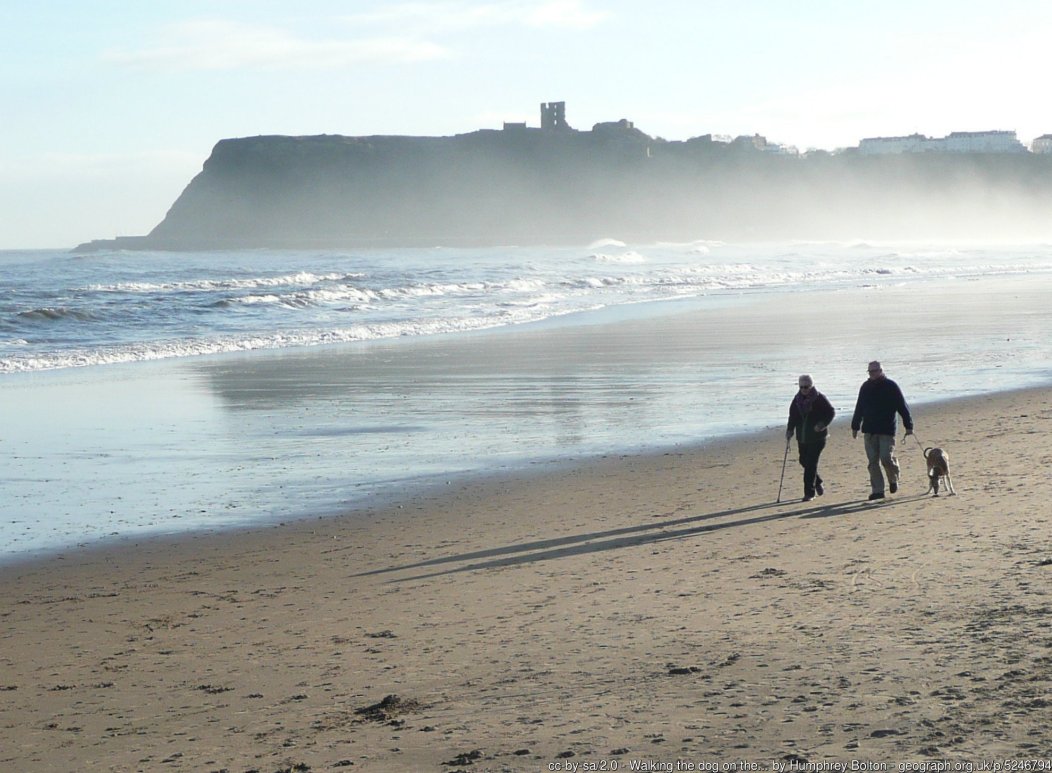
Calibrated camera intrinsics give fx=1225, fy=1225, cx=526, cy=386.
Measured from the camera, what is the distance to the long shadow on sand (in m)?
8.16

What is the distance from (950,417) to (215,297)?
29001mm

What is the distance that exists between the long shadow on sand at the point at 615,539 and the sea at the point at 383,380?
6.16 ft

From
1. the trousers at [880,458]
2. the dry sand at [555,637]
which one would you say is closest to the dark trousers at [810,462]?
the dry sand at [555,637]

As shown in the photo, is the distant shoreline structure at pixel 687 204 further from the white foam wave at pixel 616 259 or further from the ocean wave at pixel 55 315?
the ocean wave at pixel 55 315

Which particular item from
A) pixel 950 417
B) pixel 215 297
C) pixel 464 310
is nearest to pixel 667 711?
pixel 950 417

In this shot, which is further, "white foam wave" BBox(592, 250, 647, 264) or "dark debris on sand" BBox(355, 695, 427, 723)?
"white foam wave" BBox(592, 250, 647, 264)

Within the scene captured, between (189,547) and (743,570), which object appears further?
(189,547)

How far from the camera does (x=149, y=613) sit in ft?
23.7

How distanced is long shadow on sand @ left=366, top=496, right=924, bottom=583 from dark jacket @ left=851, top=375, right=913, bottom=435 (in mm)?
667

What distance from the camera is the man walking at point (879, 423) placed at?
390 inches

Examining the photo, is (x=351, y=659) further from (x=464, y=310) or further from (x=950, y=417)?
(x=464, y=310)

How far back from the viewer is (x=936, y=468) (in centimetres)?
957

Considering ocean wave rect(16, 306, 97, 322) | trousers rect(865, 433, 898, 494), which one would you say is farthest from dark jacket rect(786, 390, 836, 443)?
ocean wave rect(16, 306, 97, 322)

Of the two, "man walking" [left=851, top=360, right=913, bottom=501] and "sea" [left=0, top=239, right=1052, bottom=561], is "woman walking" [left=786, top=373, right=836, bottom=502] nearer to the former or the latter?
"man walking" [left=851, top=360, right=913, bottom=501]
